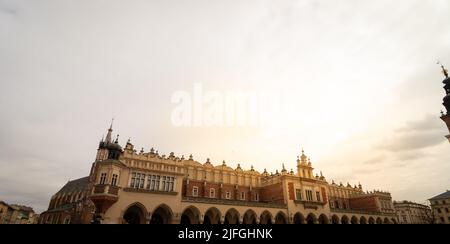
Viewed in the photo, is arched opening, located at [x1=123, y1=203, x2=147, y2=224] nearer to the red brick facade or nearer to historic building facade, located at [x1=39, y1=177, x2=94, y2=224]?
historic building facade, located at [x1=39, y1=177, x2=94, y2=224]

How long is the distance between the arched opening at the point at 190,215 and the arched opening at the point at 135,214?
6.13 metres

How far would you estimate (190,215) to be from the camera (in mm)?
37094

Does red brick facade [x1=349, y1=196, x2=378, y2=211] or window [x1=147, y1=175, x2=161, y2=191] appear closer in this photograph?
window [x1=147, y1=175, x2=161, y2=191]

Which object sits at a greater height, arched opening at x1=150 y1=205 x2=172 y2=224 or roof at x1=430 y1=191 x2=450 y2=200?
roof at x1=430 y1=191 x2=450 y2=200

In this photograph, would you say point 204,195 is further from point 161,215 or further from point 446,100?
point 446,100

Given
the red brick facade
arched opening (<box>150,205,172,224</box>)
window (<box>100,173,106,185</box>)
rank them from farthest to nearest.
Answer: the red brick facade < arched opening (<box>150,205,172,224</box>) < window (<box>100,173,106,185</box>)

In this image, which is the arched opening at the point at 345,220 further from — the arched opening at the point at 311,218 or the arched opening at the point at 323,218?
the arched opening at the point at 311,218

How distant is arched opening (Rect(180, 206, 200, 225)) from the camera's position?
35.8m

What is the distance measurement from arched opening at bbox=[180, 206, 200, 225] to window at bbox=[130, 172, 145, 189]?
7461mm

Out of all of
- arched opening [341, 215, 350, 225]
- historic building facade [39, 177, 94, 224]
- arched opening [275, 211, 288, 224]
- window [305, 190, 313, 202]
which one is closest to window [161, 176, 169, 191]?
arched opening [275, 211, 288, 224]

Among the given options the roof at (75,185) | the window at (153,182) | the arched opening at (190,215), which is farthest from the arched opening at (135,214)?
the roof at (75,185)
